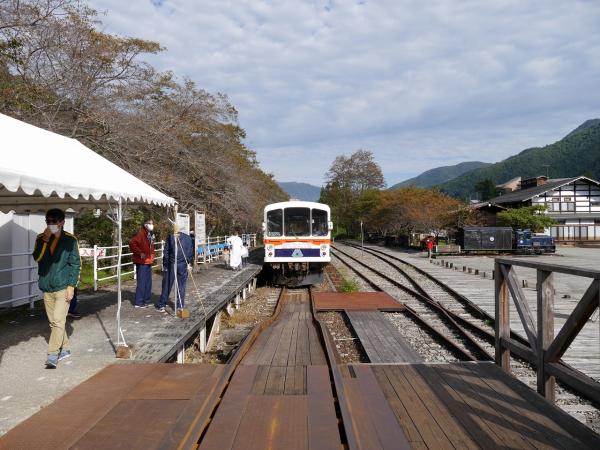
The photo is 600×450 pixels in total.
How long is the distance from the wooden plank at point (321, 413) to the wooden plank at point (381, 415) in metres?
0.31

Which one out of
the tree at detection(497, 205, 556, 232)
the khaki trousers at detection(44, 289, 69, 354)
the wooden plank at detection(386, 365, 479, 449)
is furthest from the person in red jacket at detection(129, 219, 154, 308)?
the tree at detection(497, 205, 556, 232)

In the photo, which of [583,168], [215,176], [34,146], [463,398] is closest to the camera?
[463,398]

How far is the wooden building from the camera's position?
134 feet

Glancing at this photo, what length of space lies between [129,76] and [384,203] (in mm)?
31498

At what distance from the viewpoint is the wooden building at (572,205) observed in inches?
1609

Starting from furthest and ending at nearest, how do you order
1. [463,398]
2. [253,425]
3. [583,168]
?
1. [583,168]
2. [463,398]
3. [253,425]

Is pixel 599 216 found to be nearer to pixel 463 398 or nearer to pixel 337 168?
pixel 337 168

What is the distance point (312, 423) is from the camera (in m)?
3.49

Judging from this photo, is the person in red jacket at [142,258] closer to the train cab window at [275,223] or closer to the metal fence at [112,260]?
the metal fence at [112,260]

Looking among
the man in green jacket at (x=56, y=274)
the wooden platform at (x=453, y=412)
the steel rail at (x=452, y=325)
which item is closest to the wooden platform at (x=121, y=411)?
the man in green jacket at (x=56, y=274)

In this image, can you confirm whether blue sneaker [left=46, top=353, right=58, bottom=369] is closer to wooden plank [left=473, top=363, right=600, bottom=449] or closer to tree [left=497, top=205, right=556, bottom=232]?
wooden plank [left=473, top=363, right=600, bottom=449]

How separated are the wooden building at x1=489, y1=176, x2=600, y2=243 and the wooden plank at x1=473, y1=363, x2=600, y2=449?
3994 centimetres

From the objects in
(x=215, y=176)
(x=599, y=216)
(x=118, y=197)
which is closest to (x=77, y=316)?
(x=118, y=197)

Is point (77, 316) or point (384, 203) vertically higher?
point (384, 203)
